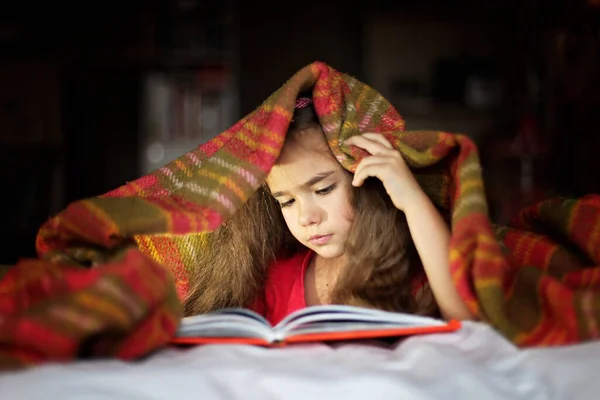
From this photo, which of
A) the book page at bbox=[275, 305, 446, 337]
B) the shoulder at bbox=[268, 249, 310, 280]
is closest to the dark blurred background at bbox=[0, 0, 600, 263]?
the shoulder at bbox=[268, 249, 310, 280]

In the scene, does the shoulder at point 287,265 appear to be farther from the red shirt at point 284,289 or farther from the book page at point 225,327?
the book page at point 225,327

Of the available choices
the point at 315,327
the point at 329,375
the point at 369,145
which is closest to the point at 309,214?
the point at 369,145

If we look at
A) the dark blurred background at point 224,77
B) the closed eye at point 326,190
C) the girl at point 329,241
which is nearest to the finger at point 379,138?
the girl at point 329,241

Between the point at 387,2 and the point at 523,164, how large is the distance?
2.68ft

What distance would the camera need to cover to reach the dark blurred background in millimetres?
2477

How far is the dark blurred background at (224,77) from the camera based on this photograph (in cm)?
248

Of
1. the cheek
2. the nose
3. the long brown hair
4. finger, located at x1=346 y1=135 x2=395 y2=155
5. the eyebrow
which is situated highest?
finger, located at x1=346 y1=135 x2=395 y2=155

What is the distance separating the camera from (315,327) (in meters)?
0.70

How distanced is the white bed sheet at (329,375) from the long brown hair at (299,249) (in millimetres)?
210

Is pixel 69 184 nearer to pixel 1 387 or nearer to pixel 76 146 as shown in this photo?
pixel 76 146

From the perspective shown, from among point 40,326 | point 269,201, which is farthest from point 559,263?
point 40,326

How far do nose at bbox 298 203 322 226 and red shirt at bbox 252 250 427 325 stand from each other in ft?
0.49

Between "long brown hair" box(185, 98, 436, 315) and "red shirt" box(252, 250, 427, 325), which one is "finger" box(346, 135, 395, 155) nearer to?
"long brown hair" box(185, 98, 436, 315)

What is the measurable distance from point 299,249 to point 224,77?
64.2 inches
